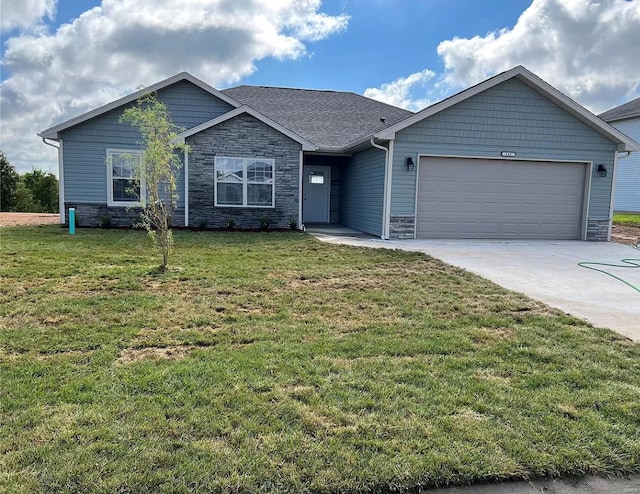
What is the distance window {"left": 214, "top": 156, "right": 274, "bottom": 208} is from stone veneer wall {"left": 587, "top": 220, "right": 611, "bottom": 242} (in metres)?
9.41

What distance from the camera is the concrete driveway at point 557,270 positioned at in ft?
17.6

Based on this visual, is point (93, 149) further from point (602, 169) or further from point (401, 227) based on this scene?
point (602, 169)

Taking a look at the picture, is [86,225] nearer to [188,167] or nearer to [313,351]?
[188,167]

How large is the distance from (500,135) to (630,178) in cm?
1542

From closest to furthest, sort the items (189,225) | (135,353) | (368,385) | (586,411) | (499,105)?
1. (586,411)
2. (368,385)
3. (135,353)
4. (499,105)
5. (189,225)

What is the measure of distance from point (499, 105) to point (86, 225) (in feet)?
40.5

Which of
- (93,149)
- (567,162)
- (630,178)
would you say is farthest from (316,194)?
(630,178)

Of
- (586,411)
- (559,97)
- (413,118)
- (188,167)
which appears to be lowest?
(586,411)

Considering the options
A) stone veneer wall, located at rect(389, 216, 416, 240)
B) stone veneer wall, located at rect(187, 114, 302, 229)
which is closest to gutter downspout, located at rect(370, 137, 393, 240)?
stone veneer wall, located at rect(389, 216, 416, 240)

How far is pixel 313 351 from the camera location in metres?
3.83

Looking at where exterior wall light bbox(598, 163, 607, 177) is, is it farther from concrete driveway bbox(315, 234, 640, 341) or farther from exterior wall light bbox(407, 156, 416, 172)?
exterior wall light bbox(407, 156, 416, 172)

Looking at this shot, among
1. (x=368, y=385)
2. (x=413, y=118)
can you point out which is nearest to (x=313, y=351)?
(x=368, y=385)

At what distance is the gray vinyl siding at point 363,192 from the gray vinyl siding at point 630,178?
15.3 metres

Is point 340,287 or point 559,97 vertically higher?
point 559,97
